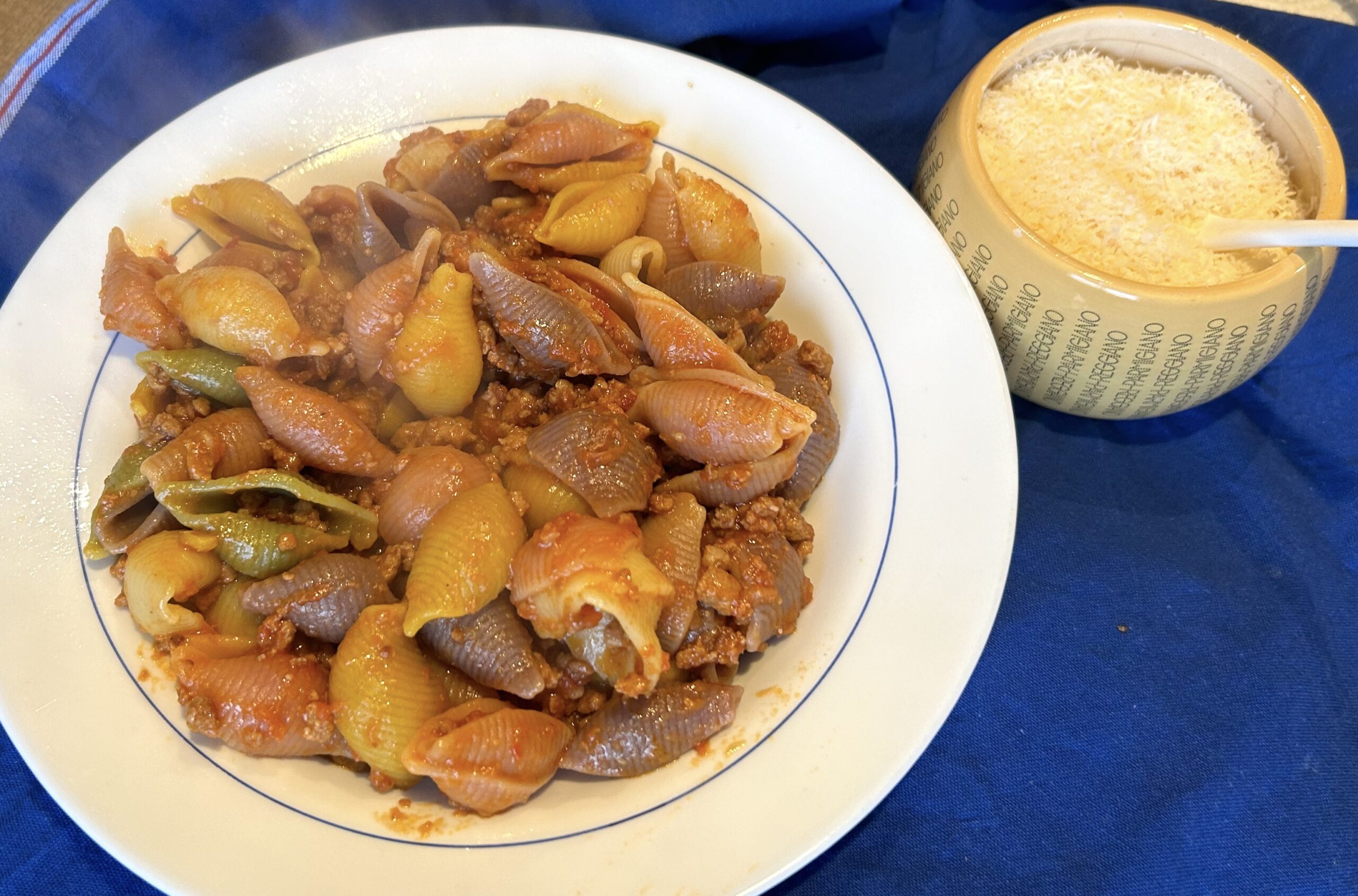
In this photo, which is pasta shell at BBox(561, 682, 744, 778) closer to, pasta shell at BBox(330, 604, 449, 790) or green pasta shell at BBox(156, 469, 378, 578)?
pasta shell at BBox(330, 604, 449, 790)

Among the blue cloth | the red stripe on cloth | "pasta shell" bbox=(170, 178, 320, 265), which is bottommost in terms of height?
the blue cloth

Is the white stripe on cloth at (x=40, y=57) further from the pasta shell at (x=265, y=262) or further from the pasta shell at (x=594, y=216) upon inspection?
the pasta shell at (x=594, y=216)

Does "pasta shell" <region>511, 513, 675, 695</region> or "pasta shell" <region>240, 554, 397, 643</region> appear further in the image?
"pasta shell" <region>240, 554, 397, 643</region>

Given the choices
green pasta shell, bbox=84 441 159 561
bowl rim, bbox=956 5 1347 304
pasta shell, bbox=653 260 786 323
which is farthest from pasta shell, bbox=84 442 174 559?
bowl rim, bbox=956 5 1347 304

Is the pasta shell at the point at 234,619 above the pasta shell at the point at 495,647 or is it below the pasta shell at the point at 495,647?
above

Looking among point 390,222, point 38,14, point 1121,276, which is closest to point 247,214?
point 390,222

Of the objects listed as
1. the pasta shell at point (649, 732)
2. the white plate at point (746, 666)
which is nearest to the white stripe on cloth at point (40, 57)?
the white plate at point (746, 666)

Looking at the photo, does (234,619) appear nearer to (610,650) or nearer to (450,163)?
(610,650)
